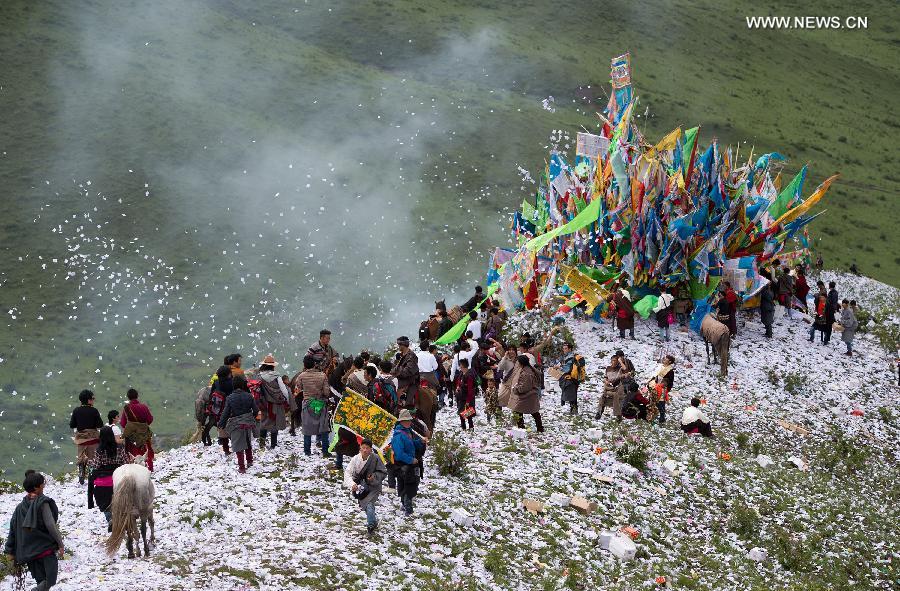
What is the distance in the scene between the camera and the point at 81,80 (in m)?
64.8

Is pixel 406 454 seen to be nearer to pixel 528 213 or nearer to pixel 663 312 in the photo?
pixel 663 312

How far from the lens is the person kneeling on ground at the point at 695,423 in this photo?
23.1 m

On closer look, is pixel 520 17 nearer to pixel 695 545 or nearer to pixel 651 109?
pixel 651 109

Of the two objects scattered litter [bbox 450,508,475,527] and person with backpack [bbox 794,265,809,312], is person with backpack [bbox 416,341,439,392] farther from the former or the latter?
person with backpack [bbox 794,265,809,312]

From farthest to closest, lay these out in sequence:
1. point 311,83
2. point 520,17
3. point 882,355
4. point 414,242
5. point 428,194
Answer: point 520,17, point 311,83, point 428,194, point 414,242, point 882,355

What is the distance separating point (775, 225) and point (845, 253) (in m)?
40.9

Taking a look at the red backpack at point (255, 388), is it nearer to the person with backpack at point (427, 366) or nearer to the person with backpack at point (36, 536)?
the person with backpack at point (427, 366)

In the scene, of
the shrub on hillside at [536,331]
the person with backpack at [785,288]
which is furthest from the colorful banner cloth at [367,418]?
the person with backpack at [785,288]

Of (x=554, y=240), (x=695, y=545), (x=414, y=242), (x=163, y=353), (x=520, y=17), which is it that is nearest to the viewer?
(x=695, y=545)

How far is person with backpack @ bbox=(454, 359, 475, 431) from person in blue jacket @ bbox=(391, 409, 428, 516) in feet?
17.0

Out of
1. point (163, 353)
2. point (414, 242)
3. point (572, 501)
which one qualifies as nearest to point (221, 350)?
point (163, 353)

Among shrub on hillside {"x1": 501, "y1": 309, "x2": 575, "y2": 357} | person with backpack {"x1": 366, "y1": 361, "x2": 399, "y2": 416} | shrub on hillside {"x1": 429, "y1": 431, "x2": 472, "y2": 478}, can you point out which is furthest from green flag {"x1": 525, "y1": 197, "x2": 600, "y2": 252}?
person with backpack {"x1": 366, "y1": 361, "x2": 399, "y2": 416}

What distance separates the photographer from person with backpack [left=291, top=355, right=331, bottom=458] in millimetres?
18250

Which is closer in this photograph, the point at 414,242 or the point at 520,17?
the point at 414,242
